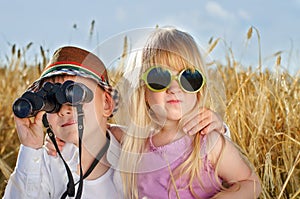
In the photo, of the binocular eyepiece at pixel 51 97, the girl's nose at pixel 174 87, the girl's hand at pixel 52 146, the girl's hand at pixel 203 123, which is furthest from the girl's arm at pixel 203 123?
the girl's hand at pixel 52 146

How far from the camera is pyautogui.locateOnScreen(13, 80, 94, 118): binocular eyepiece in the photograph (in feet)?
7.86

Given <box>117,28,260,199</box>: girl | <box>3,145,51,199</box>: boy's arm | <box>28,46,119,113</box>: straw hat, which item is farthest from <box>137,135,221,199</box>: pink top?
<box>3,145,51,199</box>: boy's arm

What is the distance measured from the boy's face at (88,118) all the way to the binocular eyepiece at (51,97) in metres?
0.16

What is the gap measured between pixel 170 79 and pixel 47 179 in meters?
0.75

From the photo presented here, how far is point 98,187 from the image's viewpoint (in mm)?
2719

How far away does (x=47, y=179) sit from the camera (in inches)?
107

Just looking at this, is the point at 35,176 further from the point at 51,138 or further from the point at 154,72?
the point at 154,72

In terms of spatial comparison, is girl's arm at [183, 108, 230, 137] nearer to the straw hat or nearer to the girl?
the girl

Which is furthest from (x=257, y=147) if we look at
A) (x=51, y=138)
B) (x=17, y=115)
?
(x=17, y=115)

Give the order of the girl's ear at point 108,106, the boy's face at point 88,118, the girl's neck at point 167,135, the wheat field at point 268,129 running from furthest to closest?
1. the wheat field at point 268,129
2. the girl's ear at point 108,106
3. the boy's face at point 88,118
4. the girl's neck at point 167,135

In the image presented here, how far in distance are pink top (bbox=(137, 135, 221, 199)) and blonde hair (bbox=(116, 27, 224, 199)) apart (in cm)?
3

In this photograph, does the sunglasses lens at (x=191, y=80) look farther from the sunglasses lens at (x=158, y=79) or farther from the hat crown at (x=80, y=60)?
the hat crown at (x=80, y=60)

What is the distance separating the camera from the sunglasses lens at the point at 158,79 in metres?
2.40

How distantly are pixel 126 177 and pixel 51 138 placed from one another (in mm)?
357
